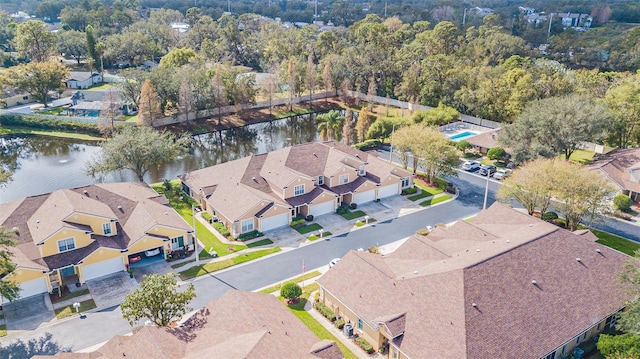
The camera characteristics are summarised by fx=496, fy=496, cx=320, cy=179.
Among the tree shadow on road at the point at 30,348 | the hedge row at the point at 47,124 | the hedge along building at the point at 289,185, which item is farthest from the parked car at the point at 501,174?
the hedge row at the point at 47,124

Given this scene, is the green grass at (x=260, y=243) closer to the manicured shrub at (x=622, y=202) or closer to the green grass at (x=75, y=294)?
the green grass at (x=75, y=294)

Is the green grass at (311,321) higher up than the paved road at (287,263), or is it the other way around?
the paved road at (287,263)

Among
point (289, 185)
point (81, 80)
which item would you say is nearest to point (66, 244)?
point (289, 185)

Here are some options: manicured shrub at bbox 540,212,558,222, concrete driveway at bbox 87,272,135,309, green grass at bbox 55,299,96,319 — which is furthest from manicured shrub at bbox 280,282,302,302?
manicured shrub at bbox 540,212,558,222

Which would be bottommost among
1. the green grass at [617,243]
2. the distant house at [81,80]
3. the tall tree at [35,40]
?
the green grass at [617,243]

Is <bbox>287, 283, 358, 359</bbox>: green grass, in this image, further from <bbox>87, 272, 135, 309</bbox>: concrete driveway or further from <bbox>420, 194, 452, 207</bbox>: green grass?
<bbox>420, 194, 452, 207</bbox>: green grass
